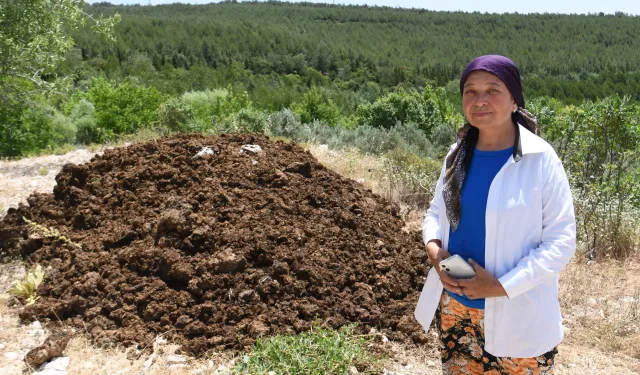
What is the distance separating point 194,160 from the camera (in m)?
4.88

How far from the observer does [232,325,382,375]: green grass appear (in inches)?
110

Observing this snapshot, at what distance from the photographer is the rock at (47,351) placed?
2996 mm

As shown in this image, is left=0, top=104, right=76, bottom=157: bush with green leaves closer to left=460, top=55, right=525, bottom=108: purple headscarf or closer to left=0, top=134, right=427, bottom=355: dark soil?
left=0, top=134, right=427, bottom=355: dark soil

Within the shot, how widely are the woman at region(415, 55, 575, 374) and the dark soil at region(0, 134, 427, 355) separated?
59.9 inches

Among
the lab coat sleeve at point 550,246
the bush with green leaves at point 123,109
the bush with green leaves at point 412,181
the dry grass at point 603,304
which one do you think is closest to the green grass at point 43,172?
the bush with green leaves at point 412,181

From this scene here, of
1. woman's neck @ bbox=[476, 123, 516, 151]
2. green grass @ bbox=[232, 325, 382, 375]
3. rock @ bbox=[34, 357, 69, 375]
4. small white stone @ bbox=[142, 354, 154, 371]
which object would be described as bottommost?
rock @ bbox=[34, 357, 69, 375]

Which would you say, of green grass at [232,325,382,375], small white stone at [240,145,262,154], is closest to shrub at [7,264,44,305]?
green grass at [232,325,382,375]

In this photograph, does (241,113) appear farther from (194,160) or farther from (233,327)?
(233,327)

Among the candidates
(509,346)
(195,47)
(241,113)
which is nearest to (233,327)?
(509,346)

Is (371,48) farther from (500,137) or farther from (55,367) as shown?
(500,137)

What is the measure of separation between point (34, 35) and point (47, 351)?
4845 millimetres

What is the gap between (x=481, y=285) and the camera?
1753mm

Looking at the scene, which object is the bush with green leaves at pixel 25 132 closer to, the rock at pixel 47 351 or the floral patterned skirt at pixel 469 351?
the rock at pixel 47 351

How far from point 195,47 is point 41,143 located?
56.1 metres
